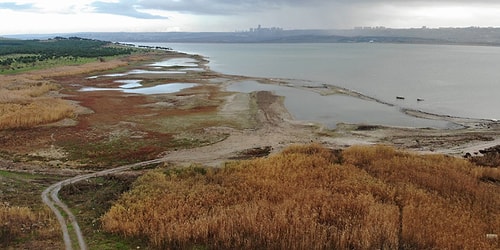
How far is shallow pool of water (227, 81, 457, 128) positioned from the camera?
1563 inches

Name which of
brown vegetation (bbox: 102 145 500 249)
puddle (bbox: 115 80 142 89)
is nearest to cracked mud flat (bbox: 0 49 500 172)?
brown vegetation (bbox: 102 145 500 249)

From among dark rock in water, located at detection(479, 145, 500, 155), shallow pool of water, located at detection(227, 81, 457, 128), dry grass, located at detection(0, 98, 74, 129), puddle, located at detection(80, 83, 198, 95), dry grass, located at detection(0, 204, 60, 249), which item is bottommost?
shallow pool of water, located at detection(227, 81, 457, 128)

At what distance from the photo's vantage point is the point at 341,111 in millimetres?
45312

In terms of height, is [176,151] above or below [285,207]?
below

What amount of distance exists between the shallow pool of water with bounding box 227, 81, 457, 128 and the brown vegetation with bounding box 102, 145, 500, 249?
57.6ft

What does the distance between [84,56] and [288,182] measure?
348ft

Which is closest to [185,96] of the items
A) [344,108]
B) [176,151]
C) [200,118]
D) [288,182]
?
[200,118]

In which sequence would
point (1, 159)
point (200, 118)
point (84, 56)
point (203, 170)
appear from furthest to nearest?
point (84, 56) < point (200, 118) < point (1, 159) < point (203, 170)

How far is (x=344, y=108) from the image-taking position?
47281 millimetres

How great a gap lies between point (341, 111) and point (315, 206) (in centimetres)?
3218

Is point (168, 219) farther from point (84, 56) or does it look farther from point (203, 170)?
point (84, 56)

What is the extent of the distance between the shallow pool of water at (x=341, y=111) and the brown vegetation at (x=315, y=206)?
692 inches

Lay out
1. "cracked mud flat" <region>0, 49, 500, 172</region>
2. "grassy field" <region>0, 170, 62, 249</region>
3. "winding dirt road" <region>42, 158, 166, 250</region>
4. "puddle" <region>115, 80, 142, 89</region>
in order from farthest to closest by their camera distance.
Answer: "puddle" <region>115, 80, 142, 89</region> → "cracked mud flat" <region>0, 49, 500, 172</region> → "winding dirt road" <region>42, 158, 166, 250</region> → "grassy field" <region>0, 170, 62, 249</region>

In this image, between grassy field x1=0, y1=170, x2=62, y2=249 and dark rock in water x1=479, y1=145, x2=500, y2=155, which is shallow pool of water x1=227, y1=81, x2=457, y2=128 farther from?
grassy field x1=0, y1=170, x2=62, y2=249
